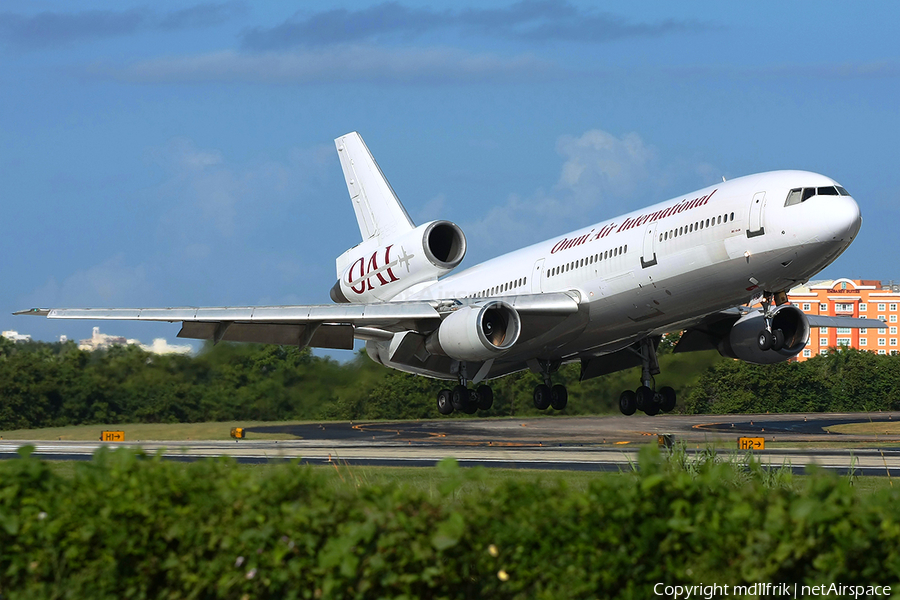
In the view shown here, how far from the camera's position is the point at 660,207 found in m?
27.6

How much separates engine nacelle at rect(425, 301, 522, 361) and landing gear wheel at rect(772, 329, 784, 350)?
720 centimetres

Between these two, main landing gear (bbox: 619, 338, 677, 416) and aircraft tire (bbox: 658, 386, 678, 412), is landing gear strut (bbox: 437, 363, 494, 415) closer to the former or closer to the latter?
main landing gear (bbox: 619, 338, 677, 416)

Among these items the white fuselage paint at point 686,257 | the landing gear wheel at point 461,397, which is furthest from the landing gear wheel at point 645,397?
the landing gear wheel at point 461,397

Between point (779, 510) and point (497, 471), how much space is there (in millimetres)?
16289

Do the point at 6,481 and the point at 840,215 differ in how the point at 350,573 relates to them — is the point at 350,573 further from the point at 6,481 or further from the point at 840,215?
the point at 840,215

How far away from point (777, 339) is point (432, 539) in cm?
2287

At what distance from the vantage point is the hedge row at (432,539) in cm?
675

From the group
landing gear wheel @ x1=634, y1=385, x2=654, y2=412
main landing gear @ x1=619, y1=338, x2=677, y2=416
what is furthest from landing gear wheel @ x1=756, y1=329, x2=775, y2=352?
landing gear wheel @ x1=634, y1=385, x2=654, y2=412

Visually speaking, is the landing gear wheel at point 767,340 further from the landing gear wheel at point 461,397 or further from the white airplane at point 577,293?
the landing gear wheel at point 461,397

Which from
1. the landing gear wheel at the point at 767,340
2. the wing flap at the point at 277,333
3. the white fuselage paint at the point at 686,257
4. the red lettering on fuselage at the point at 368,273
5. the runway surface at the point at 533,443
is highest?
the red lettering on fuselage at the point at 368,273

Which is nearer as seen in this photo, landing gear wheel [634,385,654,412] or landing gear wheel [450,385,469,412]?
landing gear wheel [634,385,654,412]
